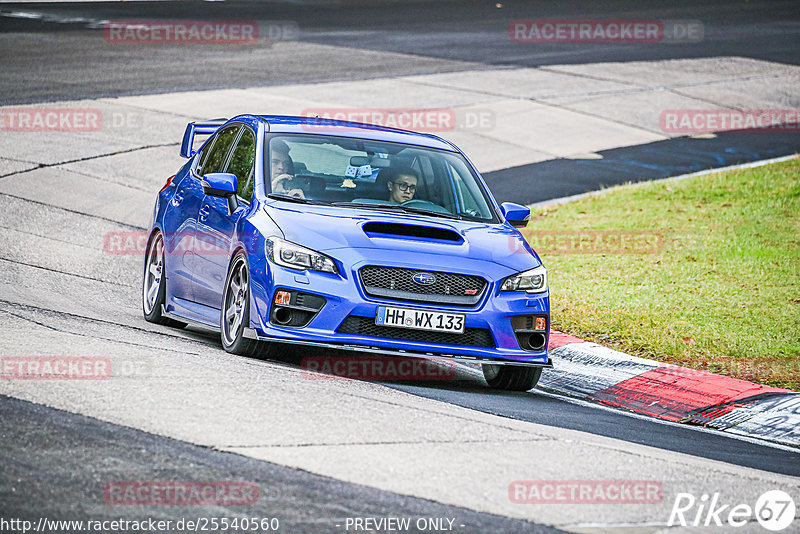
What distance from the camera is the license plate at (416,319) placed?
844 centimetres

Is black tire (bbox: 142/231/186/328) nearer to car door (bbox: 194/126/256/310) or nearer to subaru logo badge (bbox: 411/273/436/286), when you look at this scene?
car door (bbox: 194/126/256/310)

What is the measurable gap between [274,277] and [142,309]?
3.26 metres

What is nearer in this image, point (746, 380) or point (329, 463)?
point (329, 463)

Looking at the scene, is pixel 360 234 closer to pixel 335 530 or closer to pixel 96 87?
pixel 335 530

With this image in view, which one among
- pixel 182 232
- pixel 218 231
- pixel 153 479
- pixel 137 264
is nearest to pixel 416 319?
pixel 218 231

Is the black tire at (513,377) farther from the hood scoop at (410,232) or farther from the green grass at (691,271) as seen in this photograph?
the green grass at (691,271)

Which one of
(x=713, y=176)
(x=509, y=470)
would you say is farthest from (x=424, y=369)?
(x=713, y=176)

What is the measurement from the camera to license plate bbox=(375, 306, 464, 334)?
8438 millimetres

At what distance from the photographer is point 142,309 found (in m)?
11.4

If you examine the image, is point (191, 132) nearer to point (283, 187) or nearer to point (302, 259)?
point (283, 187)

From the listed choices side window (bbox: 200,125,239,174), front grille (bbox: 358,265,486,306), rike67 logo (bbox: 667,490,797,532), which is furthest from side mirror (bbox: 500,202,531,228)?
rike67 logo (bbox: 667,490,797,532)

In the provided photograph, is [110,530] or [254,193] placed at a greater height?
[254,193]

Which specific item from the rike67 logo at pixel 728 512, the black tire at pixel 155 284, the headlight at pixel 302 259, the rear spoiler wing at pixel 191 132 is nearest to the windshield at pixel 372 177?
the headlight at pixel 302 259

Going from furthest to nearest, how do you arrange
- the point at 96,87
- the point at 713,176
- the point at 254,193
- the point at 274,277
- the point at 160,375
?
the point at 96,87 < the point at 713,176 < the point at 254,193 < the point at 274,277 < the point at 160,375
